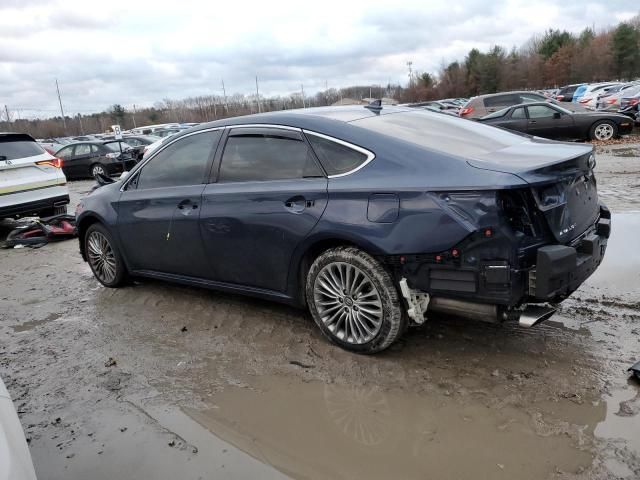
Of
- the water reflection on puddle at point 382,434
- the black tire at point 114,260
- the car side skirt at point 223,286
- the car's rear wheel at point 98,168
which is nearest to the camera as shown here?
the water reflection on puddle at point 382,434

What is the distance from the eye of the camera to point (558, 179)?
315 centimetres

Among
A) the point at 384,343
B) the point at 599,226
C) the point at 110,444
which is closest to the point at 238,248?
the point at 384,343

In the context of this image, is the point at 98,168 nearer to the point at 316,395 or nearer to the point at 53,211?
the point at 53,211

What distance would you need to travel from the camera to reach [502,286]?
2994 mm

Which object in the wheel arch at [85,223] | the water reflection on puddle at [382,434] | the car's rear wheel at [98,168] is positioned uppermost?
the car's rear wheel at [98,168]

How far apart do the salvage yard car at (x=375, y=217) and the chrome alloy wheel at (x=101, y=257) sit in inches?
35.2

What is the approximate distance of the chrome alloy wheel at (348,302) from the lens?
351cm

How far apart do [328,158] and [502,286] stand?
1.42 m

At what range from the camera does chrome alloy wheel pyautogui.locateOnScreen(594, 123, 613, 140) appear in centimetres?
1505

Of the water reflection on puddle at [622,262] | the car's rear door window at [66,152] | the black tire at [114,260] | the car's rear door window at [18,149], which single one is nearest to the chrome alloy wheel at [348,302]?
the water reflection on puddle at [622,262]

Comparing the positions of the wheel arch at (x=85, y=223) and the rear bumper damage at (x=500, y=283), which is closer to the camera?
the rear bumper damage at (x=500, y=283)

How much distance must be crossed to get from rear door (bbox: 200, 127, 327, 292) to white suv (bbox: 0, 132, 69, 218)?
587 cm

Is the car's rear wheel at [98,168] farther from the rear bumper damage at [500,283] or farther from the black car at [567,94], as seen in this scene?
the black car at [567,94]

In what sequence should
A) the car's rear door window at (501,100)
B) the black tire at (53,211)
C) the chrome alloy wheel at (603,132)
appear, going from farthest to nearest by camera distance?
1. the car's rear door window at (501,100)
2. the chrome alloy wheel at (603,132)
3. the black tire at (53,211)
